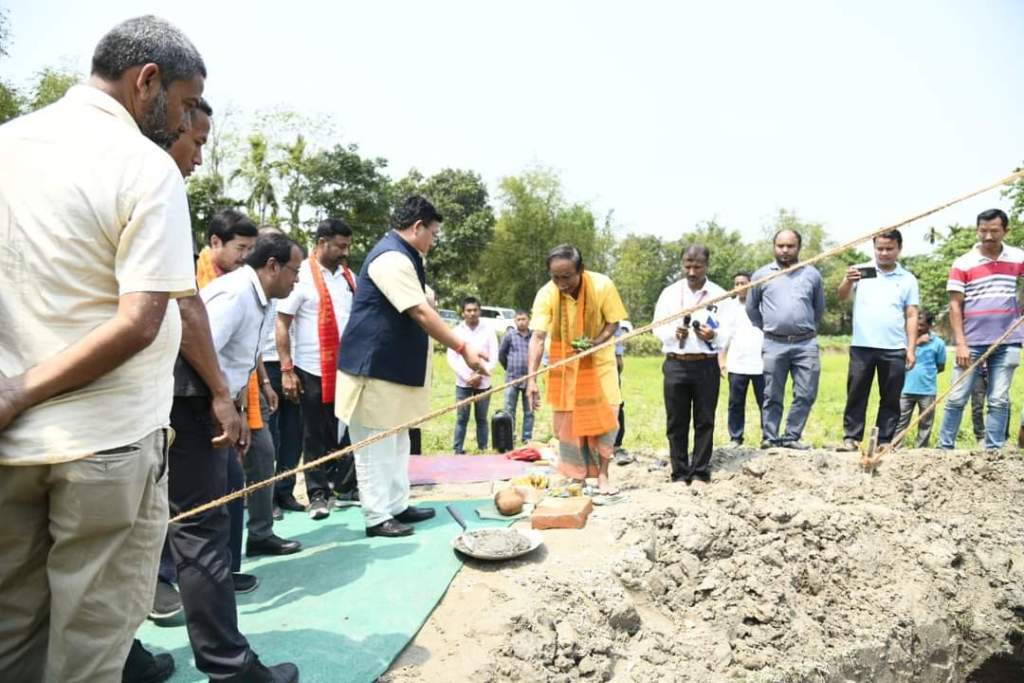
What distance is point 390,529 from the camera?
12.7 ft

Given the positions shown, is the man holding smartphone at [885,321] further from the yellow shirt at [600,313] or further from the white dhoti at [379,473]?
the white dhoti at [379,473]

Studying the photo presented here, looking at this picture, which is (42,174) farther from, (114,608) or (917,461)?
(917,461)

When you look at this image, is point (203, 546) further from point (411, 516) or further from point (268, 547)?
point (411, 516)

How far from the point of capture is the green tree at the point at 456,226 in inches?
1304

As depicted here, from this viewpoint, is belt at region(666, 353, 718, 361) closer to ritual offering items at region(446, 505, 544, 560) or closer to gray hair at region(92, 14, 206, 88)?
ritual offering items at region(446, 505, 544, 560)

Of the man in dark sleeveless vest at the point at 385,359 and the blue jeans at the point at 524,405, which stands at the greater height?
the man in dark sleeveless vest at the point at 385,359

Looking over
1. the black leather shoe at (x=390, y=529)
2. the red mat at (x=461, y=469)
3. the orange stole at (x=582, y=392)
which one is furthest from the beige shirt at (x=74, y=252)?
the red mat at (x=461, y=469)

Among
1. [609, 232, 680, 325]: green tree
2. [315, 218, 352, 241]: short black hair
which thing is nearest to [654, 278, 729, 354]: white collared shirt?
[315, 218, 352, 241]: short black hair

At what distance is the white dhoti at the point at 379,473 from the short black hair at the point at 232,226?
49.8 inches

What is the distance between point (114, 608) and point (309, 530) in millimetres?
2745

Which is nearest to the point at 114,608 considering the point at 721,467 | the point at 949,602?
the point at 949,602

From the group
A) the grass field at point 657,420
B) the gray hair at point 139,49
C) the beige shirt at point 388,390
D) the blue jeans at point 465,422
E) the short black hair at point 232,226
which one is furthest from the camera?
the grass field at point 657,420

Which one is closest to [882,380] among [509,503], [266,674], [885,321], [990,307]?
[885,321]

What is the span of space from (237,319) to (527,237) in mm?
32574
